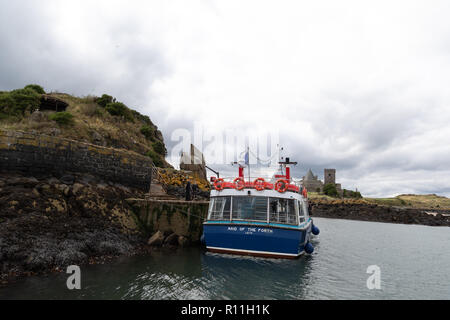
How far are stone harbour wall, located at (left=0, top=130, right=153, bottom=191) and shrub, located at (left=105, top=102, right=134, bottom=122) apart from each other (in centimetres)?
2171

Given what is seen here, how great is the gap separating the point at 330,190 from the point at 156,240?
11812 cm

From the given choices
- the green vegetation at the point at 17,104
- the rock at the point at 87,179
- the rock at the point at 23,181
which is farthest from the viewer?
the green vegetation at the point at 17,104

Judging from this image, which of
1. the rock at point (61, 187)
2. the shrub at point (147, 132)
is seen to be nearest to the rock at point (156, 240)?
the rock at point (61, 187)

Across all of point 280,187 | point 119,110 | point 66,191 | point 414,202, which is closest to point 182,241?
point 280,187

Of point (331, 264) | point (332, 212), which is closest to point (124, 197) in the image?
point (331, 264)

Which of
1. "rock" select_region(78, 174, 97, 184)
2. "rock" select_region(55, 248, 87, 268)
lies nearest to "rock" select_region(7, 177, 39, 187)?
"rock" select_region(78, 174, 97, 184)

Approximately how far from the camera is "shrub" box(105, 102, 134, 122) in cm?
3878

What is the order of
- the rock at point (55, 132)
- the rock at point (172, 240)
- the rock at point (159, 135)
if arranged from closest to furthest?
1. the rock at point (172, 240)
2. the rock at point (55, 132)
3. the rock at point (159, 135)

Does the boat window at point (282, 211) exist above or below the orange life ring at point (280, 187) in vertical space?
below

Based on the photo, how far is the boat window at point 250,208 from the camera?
15.5 meters

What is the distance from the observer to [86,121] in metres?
29.7

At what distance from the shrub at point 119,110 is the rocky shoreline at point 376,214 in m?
53.7

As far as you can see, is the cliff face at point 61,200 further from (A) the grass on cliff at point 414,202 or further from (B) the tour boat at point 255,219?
(A) the grass on cliff at point 414,202
